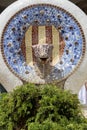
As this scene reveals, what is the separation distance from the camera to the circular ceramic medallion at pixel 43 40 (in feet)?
13.7

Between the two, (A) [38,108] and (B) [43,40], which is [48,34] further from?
(A) [38,108]

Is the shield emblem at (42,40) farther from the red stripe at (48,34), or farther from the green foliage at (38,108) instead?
the green foliage at (38,108)

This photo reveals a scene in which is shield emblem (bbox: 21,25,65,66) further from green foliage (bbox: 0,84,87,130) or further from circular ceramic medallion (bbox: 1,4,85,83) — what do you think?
green foliage (bbox: 0,84,87,130)

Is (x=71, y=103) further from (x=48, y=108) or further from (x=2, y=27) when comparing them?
(x=2, y=27)

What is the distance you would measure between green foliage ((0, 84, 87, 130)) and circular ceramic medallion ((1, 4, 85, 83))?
1.55 meters

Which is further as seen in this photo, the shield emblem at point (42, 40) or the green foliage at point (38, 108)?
the shield emblem at point (42, 40)

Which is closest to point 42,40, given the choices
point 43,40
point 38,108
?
point 43,40

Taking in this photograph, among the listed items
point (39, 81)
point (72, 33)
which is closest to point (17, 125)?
point (39, 81)

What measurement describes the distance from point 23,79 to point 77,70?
1.62 ft

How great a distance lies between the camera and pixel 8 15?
4223mm

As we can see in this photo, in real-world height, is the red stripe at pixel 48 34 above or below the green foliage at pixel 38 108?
above

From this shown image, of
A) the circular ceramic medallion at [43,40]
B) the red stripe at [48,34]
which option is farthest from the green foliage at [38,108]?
the red stripe at [48,34]

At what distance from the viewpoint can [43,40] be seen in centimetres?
424

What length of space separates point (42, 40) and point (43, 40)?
0.01 metres
